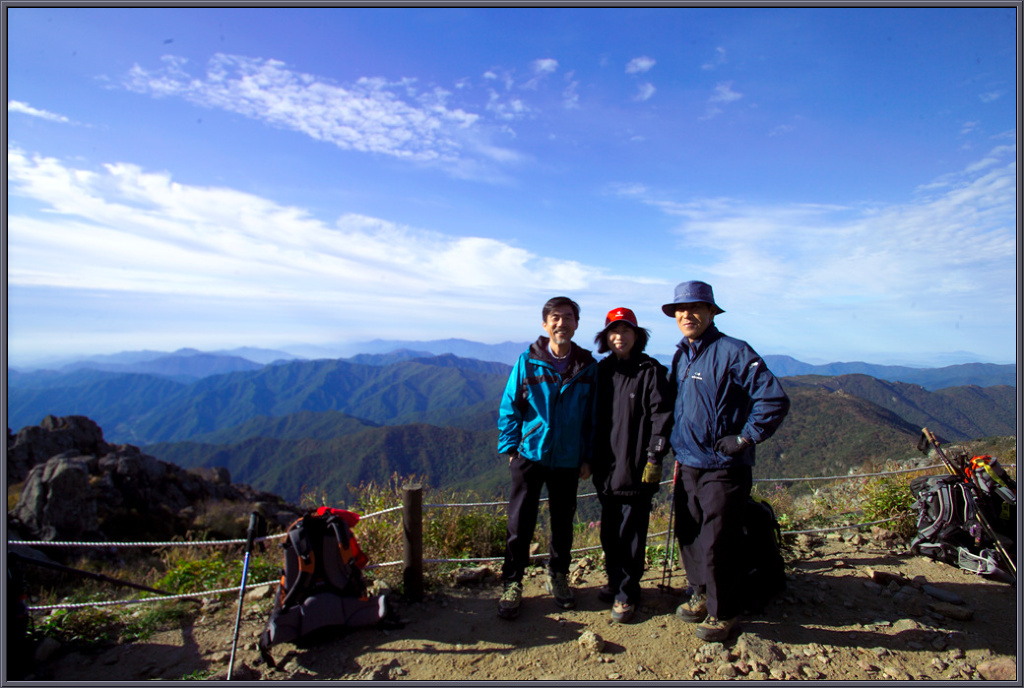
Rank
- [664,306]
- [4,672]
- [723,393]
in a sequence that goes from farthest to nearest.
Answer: [664,306], [723,393], [4,672]

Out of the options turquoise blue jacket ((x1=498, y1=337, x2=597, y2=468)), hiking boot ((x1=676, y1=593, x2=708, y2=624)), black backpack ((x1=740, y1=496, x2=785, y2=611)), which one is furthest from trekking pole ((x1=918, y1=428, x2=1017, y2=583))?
turquoise blue jacket ((x1=498, y1=337, x2=597, y2=468))

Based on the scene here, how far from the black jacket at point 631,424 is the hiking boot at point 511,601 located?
1050 mm

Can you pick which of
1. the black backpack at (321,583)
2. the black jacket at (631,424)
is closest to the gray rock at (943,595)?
the black jacket at (631,424)

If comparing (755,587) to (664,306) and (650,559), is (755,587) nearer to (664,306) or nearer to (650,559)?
(650,559)

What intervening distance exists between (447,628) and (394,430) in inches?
4638

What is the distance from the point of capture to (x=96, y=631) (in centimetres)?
400

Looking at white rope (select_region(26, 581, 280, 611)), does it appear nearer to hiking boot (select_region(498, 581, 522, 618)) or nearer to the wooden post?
the wooden post

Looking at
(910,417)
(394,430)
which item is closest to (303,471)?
(394,430)

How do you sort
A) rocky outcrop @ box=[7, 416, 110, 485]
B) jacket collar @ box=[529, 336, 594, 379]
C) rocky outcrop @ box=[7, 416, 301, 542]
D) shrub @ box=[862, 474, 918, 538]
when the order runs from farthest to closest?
rocky outcrop @ box=[7, 416, 110, 485], rocky outcrop @ box=[7, 416, 301, 542], shrub @ box=[862, 474, 918, 538], jacket collar @ box=[529, 336, 594, 379]

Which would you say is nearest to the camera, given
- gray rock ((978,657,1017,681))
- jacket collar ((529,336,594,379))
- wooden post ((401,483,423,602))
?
gray rock ((978,657,1017,681))

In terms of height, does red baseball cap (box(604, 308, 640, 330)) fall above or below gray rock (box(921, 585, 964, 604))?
above

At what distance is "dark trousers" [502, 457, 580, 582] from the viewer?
390 centimetres

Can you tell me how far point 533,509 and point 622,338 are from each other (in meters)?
1.50

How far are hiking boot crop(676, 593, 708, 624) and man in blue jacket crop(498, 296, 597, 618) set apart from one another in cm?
85
